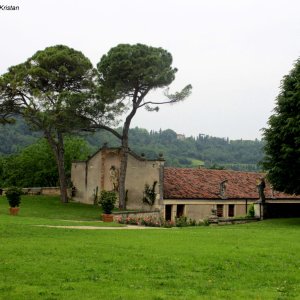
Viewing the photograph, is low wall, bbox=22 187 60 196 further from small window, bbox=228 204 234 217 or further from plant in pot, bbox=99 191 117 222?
plant in pot, bbox=99 191 117 222

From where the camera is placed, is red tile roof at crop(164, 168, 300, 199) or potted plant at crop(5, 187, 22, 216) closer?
potted plant at crop(5, 187, 22, 216)

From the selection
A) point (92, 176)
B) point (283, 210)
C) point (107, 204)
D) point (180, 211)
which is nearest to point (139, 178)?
point (180, 211)

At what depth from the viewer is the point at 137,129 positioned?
129 meters

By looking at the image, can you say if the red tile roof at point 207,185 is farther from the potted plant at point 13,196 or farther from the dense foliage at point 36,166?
the dense foliage at point 36,166

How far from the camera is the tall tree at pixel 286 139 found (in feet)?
99.9

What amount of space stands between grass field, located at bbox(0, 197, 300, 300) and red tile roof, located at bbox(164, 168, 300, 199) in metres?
24.3

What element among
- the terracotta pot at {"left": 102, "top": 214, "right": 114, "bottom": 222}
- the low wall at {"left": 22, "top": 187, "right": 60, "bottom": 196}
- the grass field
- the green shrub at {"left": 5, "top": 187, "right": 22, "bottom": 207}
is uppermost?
the low wall at {"left": 22, "top": 187, "right": 60, "bottom": 196}

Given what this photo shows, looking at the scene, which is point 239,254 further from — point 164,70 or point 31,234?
point 164,70

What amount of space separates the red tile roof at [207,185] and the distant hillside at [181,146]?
45.4m

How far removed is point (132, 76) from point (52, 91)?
8.16m

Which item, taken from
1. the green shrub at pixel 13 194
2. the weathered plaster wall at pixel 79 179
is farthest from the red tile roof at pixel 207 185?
the green shrub at pixel 13 194

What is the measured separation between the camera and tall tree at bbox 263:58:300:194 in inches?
1198

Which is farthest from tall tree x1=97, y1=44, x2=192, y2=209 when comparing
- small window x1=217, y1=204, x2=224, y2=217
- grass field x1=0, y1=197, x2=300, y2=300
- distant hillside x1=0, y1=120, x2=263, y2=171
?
distant hillside x1=0, y1=120, x2=263, y2=171

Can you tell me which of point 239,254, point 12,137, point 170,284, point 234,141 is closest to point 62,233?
point 239,254
